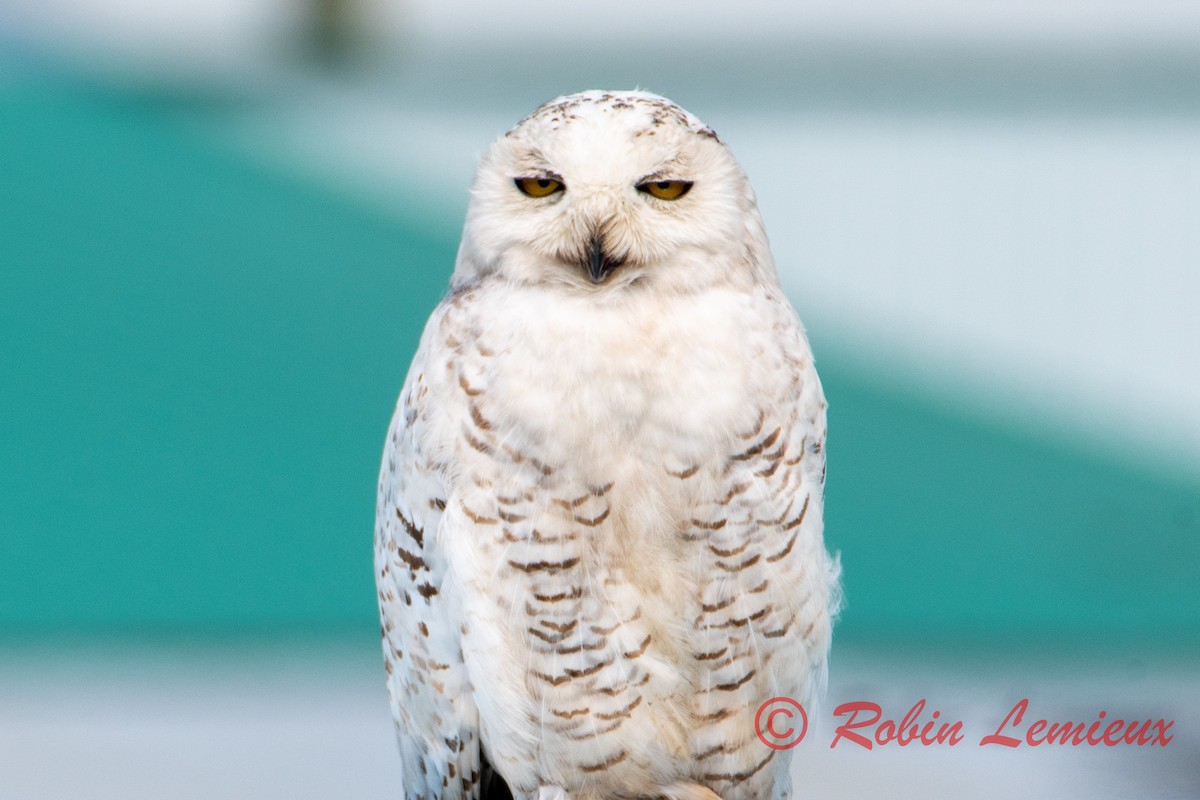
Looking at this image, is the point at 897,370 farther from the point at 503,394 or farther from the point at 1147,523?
the point at 503,394

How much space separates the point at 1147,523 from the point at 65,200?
277 cm

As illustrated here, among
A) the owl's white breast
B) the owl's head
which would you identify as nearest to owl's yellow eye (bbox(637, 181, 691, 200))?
the owl's head

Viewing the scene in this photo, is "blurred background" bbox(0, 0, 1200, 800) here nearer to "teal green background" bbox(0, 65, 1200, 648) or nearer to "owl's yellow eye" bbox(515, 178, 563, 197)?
"teal green background" bbox(0, 65, 1200, 648)

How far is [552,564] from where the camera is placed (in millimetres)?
1454

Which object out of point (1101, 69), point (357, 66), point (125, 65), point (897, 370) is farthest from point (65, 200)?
point (1101, 69)

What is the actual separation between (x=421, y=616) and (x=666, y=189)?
58 centimetres

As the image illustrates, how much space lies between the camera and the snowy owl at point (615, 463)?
4.69 feet

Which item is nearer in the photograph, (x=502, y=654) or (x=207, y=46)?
(x=502, y=654)

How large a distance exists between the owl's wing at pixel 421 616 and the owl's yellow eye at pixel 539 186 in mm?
242

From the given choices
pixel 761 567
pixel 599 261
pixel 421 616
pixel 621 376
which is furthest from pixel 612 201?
pixel 421 616

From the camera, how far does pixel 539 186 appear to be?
1426 mm

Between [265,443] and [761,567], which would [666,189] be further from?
[265,443]

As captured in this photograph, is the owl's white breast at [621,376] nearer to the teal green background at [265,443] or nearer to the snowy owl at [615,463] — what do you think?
the snowy owl at [615,463]

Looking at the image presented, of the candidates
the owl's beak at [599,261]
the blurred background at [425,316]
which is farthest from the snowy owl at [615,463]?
the blurred background at [425,316]
